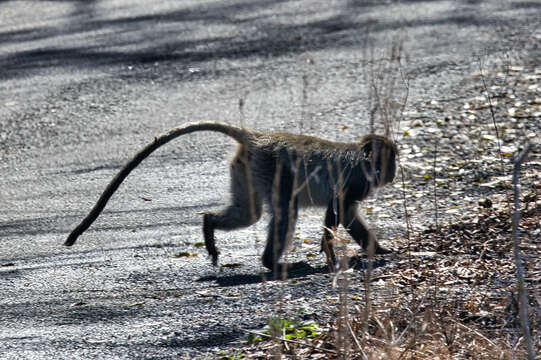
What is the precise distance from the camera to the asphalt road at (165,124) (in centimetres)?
532

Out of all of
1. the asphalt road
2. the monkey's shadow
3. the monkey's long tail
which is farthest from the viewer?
the monkey's long tail

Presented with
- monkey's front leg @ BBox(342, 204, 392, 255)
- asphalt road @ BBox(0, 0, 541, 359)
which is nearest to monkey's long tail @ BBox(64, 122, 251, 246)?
asphalt road @ BBox(0, 0, 541, 359)

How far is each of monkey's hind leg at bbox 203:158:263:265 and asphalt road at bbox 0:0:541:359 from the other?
22 cm

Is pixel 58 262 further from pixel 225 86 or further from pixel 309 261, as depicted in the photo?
pixel 225 86

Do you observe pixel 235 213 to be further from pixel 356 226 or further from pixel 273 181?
pixel 356 226

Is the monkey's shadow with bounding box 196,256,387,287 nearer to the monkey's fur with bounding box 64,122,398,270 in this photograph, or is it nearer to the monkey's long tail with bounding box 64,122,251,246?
the monkey's fur with bounding box 64,122,398,270

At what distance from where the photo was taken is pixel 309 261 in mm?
6242

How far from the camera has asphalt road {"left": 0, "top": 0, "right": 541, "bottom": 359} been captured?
532 cm

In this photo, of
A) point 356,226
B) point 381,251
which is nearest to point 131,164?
point 356,226

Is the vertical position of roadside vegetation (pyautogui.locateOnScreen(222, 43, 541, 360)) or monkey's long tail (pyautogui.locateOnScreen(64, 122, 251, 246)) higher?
monkey's long tail (pyautogui.locateOnScreen(64, 122, 251, 246))

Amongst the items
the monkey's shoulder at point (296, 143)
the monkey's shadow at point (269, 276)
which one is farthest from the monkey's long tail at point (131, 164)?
the monkey's shadow at point (269, 276)

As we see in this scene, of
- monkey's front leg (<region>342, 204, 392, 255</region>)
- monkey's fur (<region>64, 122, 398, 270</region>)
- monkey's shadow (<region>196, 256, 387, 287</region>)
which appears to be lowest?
monkey's shadow (<region>196, 256, 387, 287</region>)

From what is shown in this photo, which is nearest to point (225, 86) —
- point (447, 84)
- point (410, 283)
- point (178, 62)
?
point (178, 62)

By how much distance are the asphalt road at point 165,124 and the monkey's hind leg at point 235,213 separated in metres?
0.22
